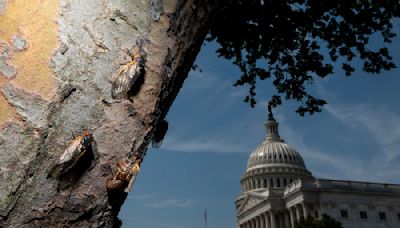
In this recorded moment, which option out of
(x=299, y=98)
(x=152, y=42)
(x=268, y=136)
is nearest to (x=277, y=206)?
(x=268, y=136)

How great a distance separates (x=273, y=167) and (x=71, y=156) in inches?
3351

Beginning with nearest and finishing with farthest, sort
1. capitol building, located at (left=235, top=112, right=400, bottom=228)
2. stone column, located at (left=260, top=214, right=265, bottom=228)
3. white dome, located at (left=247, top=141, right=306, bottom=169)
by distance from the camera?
capitol building, located at (left=235, top=112, right=400, bottom=228)
stone column, located at (left=260, top=214, right=265, bottom=228)
white dome, located at (left=247, top=141, right=306, bottom=169)

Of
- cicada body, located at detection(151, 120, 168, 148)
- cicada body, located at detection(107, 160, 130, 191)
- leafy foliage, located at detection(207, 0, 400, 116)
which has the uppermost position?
leafy foliage, located at detection(207, 0, 400, 116)

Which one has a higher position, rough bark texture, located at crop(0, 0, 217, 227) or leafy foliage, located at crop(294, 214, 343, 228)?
leafy foliage, located at crop(294, 214, 343, 228)

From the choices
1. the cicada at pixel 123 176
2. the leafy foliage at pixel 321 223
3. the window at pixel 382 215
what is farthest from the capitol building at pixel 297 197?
the cicada at pixel 123 176

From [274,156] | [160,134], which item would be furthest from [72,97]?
[274,156]

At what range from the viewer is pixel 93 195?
1.17 m

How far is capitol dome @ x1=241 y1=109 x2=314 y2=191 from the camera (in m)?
83.1

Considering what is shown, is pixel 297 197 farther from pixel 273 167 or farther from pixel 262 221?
pixel 273 167

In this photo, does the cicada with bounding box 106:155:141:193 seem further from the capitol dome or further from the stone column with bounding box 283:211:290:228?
the capitol dome

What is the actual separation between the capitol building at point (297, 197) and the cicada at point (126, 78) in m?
49.6

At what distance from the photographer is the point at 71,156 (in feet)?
3.73

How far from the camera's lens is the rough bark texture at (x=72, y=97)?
1.08 m

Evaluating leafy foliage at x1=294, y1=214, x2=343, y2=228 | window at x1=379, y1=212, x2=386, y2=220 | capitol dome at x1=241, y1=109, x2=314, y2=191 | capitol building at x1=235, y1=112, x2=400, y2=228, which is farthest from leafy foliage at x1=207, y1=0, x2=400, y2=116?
capitol dome at x1=241, y1=109, x2=314, y2=191
